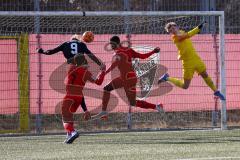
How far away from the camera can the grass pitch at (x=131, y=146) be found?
10844mm

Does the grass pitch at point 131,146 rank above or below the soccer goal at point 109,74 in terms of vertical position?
below

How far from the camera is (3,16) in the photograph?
1562cm

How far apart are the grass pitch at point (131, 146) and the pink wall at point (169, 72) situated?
1646 mm

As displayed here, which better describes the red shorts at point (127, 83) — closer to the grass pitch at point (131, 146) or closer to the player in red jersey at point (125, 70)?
the player in red jersey at point (125, 70)

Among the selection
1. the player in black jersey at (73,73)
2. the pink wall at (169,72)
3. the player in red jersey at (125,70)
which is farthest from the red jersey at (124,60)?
the pink wall at (169,72)

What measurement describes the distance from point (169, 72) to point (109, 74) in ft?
5.25

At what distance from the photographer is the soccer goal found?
1677 centimetres

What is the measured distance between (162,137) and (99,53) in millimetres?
3522

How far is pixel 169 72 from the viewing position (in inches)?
698

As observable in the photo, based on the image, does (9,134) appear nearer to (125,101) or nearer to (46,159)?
(125,101)

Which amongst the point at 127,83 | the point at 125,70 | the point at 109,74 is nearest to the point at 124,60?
the point at 125,70

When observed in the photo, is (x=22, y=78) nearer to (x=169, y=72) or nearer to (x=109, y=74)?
(x=109, y=74)

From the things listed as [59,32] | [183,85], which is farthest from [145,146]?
[59,32]

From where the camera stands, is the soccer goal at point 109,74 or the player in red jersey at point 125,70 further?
the soccer goal at point 109,74
